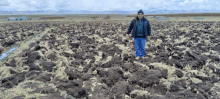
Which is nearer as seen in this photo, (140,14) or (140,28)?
(140,14)

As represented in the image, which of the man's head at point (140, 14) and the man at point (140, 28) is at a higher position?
the man's head at point (140, 14)

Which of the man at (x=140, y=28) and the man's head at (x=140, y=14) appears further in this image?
the man at (x=140, y=28)

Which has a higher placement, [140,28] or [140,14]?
[140,14]

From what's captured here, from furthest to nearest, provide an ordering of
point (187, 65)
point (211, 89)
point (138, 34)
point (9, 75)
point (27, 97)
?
point (138, 34) < point (187, 65) < point (9, 75) < point (211, 89) < point (27, 97)

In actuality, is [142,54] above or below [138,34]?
below

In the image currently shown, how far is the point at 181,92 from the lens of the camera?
397 centimetres

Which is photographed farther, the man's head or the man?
the man

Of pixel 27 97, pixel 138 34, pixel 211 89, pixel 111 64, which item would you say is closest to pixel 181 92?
pixel 211 89

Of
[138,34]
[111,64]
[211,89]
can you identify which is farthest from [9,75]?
[211,89]

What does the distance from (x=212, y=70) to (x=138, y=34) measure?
3.27 m

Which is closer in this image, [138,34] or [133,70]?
[133,70]

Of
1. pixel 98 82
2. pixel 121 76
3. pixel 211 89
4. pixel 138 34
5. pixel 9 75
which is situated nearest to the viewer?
pixel 211 89

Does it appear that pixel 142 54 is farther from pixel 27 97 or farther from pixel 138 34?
pixel 27 97

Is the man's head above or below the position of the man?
above
